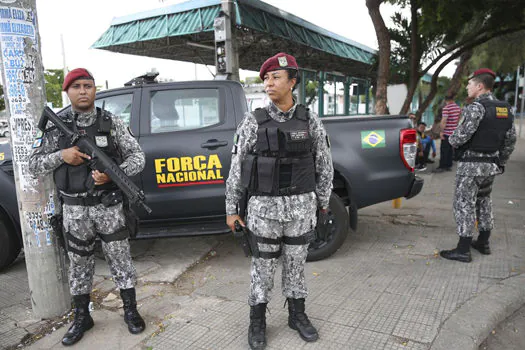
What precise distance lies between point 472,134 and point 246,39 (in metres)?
10.5

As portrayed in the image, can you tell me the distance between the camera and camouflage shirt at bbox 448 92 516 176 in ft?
12.4

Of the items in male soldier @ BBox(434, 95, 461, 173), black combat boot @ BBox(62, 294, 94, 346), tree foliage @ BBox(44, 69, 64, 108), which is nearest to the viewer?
black combat boot @ BBox(62, 294, 94, 346)

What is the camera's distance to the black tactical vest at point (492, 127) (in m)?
3.77

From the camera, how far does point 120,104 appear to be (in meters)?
4.03

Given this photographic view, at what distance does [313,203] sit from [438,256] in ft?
7.18

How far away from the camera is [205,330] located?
281 cm

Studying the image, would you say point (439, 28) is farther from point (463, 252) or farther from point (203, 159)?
point (203, 159)

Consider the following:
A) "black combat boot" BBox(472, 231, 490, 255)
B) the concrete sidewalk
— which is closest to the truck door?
the concrete sidewalk

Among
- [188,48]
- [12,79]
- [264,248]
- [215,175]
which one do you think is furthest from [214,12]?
[264,248]

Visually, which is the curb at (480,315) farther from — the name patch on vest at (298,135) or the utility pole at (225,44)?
the utility pole at (225,44)

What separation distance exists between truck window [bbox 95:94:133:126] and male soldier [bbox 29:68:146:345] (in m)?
1.29

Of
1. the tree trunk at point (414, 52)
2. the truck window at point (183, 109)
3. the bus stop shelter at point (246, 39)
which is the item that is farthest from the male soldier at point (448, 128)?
the truck window at point (183, 109)

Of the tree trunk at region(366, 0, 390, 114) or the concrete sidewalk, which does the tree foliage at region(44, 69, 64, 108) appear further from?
the concrete sidewalk

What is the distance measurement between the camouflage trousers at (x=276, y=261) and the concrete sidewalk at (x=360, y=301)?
1.04 feet
